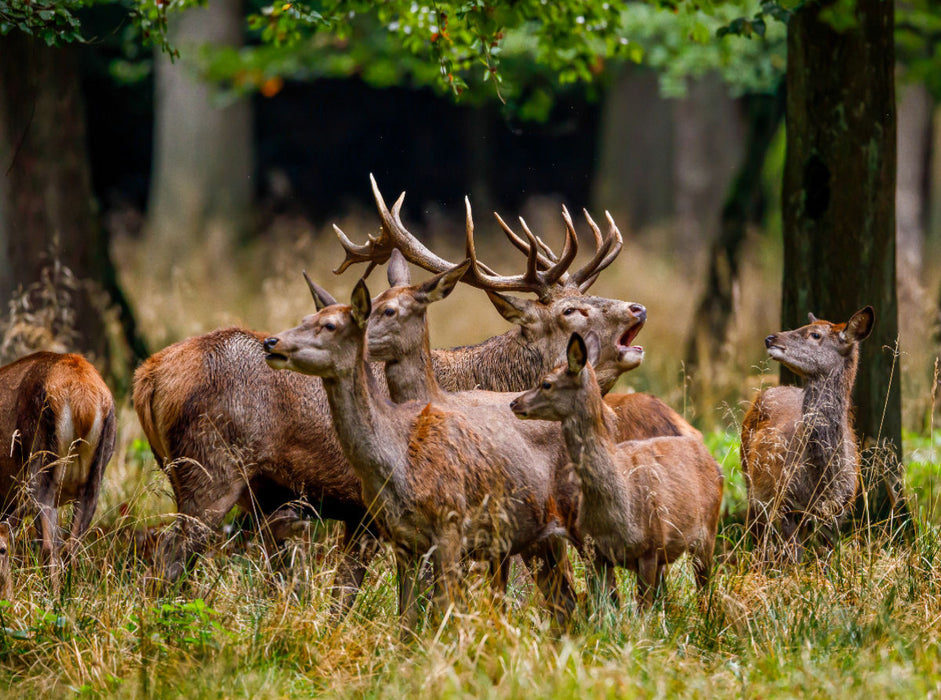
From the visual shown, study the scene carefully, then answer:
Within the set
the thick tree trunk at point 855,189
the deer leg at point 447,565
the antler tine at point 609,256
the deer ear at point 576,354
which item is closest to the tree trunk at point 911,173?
the thick tree trunk at point 855,189

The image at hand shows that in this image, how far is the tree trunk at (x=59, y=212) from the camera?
9.09 m

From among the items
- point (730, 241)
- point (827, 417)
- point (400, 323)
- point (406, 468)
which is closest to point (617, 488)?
point (406, 468)

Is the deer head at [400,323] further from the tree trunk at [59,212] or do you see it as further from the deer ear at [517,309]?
the tree trunk at [59,212]

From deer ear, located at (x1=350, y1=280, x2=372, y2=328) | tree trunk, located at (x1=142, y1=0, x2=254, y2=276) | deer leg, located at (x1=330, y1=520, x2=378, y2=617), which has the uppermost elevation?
tree trunk, located at (x1=142, y1=0, x2=254, y2=276)

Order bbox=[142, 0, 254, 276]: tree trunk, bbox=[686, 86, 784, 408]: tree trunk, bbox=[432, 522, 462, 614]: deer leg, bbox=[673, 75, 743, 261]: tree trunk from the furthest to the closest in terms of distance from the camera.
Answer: bbox=[673, 75, 743, 261]: tree trunk → bbox=[142, 0, 254, 276]: tree trunk → bbox=[686, 86, 784, 408]: tree trunk → bbox=[432, 522, 462, 614]: deer leg

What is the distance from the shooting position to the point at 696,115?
2061 centimetres

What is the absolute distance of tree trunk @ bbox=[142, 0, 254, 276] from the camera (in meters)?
17.9

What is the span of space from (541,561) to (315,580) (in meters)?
1.01

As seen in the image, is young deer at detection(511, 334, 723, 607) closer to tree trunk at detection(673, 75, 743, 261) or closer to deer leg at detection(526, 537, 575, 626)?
deer leg at detection(526, 537, 575, 626)

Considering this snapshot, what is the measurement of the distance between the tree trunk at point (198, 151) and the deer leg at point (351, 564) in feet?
38.9

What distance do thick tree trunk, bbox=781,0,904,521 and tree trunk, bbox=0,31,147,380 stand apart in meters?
5.11

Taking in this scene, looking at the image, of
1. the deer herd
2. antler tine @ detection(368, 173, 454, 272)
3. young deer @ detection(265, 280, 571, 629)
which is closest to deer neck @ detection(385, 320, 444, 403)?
the deer herd

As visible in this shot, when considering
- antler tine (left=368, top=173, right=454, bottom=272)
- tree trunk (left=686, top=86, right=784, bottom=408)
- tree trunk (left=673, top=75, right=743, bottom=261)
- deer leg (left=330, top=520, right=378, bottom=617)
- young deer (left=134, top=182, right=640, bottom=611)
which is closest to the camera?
deer leg (left=330, top=520, right=378, bottom=617)

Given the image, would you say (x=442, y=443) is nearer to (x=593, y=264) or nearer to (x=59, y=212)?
(x=593, y=264)
